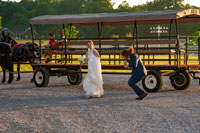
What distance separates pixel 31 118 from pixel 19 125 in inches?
27.6

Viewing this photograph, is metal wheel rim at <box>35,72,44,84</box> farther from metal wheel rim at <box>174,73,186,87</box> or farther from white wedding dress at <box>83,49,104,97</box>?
metal wheel rim at <box>174,73,186,87</box>

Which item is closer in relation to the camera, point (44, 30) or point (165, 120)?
point (165, 120)

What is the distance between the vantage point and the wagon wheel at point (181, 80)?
13.2m

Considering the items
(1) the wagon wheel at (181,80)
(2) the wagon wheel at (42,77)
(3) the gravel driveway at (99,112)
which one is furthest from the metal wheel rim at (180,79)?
(2) the wagon wheel at (42,77)

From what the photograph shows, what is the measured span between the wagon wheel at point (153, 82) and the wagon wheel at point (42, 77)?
4053mm

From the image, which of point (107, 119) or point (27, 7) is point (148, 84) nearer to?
point (107, 119)

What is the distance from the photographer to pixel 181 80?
44.3ft

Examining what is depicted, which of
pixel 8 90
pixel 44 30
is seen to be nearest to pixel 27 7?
pixel 44 30

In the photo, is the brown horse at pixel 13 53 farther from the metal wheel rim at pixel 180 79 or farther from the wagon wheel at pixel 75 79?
the metal wheel rim at pixel 180 79

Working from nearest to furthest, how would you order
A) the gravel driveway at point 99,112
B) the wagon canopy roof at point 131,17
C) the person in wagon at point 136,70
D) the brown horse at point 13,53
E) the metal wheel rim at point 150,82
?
the gravel driveway at point 99,112 → the person in wagon at point 136,70 → the wagon canopy roof at point 131,17 → the metal wheel rim at point 150,82 → the brown horse at point 13,53

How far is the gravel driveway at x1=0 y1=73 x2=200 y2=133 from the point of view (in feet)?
23.7

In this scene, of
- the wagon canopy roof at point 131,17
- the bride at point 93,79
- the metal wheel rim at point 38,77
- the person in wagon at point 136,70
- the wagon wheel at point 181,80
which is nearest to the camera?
the person in wagon at point 136,70

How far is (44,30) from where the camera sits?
111 meters

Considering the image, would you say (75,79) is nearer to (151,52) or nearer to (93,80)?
(151,52)
